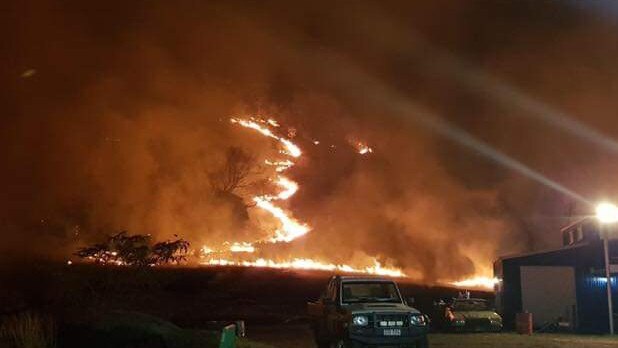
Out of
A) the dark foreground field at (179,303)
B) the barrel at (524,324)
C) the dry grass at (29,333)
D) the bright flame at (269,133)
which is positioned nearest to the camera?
the dry grass at (29,333)

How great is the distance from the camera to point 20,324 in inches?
437

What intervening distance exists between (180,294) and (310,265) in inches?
337

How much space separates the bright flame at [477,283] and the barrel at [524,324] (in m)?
12.7

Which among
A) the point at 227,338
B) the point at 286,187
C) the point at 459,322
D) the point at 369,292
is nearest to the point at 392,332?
the point at 369,292

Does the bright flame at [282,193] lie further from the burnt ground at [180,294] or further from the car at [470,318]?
the car at [470,318]

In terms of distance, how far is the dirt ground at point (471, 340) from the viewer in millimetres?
18625

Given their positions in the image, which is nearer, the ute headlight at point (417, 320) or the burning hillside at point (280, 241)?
the ute headlight at point (417, 320)

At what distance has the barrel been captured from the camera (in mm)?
23406

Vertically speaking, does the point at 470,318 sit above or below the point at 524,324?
above

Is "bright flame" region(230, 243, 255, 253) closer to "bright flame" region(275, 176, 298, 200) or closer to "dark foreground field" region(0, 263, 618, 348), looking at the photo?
"dark foreground field" region(0, 263, 618, 348)

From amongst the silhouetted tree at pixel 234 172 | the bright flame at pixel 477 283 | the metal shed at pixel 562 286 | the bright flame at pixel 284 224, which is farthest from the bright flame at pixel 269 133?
the metal shed at pixel 562 286

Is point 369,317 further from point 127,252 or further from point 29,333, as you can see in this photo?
point 29,333

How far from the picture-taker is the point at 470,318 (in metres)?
24.0

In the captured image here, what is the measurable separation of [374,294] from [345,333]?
1.98 meters
